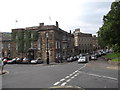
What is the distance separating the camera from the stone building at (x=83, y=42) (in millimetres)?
111975

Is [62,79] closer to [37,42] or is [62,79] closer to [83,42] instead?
[37,42]

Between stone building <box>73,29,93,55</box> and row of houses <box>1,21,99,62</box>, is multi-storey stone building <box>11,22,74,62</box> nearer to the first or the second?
row of houses <box>1,21,99,62</box>

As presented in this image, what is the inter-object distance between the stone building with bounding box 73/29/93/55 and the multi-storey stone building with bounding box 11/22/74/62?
49183 mm

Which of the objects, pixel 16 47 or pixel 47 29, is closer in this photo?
pixel 47 29

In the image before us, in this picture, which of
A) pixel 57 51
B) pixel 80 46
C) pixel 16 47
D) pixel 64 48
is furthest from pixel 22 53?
pixel 80 46

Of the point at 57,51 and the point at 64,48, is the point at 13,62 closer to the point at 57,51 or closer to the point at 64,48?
the point at 57,51

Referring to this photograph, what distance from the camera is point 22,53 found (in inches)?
2420

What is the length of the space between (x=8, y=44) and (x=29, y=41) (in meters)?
8.72

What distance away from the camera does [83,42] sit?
116125 mm

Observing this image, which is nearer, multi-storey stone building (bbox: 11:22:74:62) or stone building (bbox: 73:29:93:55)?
multi-storey stone building (bbox: 11:22:74:62)

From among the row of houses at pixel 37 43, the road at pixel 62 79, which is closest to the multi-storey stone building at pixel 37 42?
the row of houses at pixel 37 43

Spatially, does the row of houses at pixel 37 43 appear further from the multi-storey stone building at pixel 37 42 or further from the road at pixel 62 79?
the road at pixel 62 79

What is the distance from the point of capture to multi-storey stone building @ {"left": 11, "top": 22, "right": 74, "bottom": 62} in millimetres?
57844

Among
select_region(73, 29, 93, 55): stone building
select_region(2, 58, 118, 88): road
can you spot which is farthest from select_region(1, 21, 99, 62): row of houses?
select_region(73, 29, 93, 55): stone building
